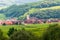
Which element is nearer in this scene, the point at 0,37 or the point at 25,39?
the point at 25,39

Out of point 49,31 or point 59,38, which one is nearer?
point 59,38

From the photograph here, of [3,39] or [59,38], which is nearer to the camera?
[59,38]

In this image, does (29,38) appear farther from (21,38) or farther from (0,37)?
(0,37)

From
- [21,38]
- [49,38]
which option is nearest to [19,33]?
[21,38]

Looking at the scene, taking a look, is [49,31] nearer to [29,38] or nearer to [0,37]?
[29,38]

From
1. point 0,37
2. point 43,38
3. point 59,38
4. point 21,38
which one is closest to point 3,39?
point 0,37

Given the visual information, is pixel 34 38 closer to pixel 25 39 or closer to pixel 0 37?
pixel 25 39

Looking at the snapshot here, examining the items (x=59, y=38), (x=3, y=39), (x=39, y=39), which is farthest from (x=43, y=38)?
(x=3, y=39)
